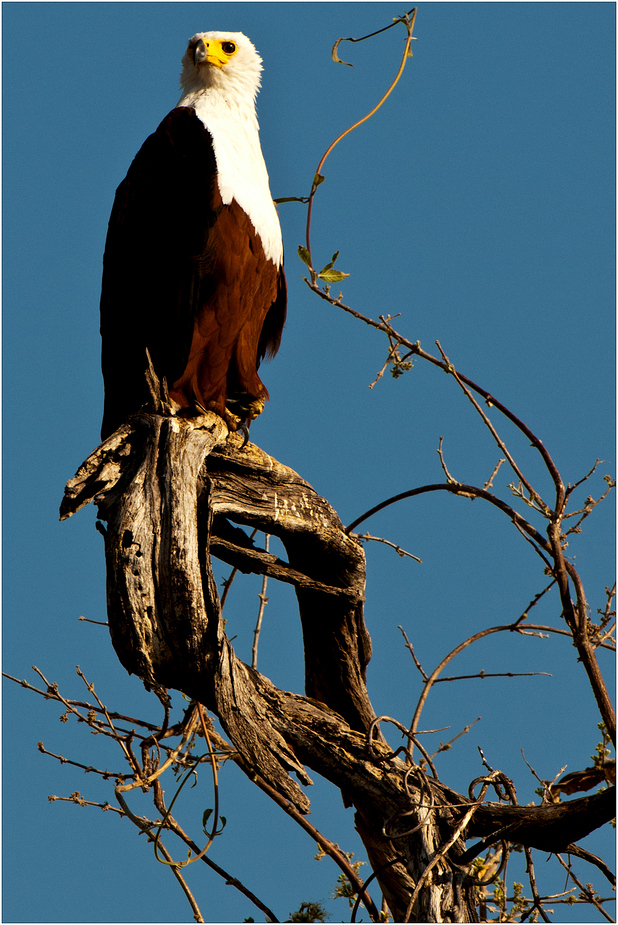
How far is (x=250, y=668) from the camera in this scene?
241 centimetres

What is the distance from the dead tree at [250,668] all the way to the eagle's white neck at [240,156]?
2.69ft

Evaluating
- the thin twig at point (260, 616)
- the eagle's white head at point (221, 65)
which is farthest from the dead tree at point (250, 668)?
the eagle's white head at point (221, 65)

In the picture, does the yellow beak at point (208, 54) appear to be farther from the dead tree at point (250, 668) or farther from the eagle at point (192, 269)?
the dead tree at point (250, 668)

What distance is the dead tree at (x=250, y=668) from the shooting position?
7.06 ft

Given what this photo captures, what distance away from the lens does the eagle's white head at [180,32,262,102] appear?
360cm

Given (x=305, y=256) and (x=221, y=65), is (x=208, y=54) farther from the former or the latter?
(x=305, y=256)

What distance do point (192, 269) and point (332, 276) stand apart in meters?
0.52

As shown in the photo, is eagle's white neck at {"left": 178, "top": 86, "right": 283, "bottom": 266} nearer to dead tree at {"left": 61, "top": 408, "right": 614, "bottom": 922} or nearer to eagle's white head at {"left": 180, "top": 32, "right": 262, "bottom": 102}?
eagle's white head at {"left": 180, "top": 32, "right": 262, "bottom": 102}

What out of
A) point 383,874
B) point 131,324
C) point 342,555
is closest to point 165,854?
point 383,874

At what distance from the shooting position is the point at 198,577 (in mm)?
2197

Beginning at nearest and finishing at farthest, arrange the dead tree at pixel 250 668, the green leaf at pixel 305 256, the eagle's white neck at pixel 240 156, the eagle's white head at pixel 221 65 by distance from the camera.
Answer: the dead tree at pixel 250 668 < the green leaf at pixel 305 256 < the eagle's white neck at pixel 240 156 < the eagle's white head at pixel 221 65

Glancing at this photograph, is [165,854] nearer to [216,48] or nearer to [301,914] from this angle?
[301,914]

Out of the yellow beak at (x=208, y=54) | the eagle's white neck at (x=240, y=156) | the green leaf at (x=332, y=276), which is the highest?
the yellow beak at (x=208, y=54)

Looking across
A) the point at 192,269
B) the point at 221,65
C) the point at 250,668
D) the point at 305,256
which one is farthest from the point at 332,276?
the point at 221,65
